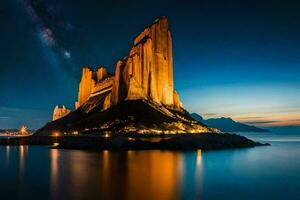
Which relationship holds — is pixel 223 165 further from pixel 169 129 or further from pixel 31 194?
pixel 169 129

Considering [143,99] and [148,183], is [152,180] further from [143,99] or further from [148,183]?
[143,99]

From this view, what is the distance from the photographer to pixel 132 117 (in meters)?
86.4

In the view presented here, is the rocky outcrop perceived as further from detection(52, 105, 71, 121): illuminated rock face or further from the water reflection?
the water reflection

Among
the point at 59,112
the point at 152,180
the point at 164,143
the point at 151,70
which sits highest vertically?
the point at 151,70

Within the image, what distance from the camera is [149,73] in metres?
109

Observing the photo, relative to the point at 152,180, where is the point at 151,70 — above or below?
above

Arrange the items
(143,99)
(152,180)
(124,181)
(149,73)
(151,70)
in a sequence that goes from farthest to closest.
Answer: (151,70)
(149,73)
(143,99)
(152,180)
(124,181)

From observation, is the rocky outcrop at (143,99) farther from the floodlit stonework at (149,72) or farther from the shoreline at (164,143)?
the shoreline at (164,143)

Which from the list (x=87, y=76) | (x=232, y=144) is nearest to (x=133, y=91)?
(x=232, y=144)

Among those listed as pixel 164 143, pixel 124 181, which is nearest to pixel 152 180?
pixel 124 181

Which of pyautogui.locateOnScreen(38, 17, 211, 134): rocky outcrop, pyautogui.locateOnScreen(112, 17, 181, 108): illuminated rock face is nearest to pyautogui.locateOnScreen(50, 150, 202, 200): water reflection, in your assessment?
pyautogui.locateOnScreen(38, 17, 211, 134): rocky outcrop

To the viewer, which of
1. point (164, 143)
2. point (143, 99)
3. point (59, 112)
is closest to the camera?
point (164, 143)

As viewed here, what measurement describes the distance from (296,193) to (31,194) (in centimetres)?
1673

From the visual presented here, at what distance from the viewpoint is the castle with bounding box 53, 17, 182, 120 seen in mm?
104250
